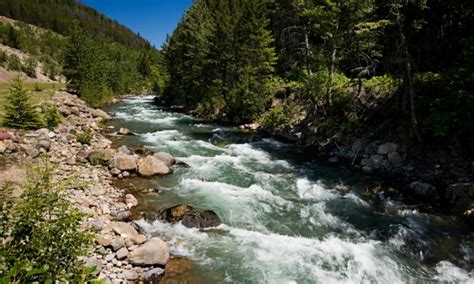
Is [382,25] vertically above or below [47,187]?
above

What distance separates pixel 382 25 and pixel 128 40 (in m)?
163

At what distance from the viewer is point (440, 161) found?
1438 centimetres

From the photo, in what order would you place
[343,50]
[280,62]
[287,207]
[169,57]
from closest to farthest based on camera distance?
[287,207] → [343,50] → [280,62] → [169,57]

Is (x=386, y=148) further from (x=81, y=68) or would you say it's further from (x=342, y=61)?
(x=81, y=68)

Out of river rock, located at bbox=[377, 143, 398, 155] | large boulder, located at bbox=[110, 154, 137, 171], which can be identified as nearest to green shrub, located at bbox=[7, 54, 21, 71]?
large boulder, located at bbox=[110, 154, 137, 171]

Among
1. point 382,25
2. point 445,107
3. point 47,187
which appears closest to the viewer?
point 47,187

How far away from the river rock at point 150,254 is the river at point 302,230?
26.9 inches

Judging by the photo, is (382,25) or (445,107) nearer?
(445,107)

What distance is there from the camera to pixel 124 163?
15.1 meters

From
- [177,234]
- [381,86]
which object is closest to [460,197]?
[381,86]

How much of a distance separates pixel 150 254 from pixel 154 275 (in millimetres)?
626

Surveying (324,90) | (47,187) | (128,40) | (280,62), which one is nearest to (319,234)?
(47,187)

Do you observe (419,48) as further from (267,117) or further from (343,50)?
(267,117)

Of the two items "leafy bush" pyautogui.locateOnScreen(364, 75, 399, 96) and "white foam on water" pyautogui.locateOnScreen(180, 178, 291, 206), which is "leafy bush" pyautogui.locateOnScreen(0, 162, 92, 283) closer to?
"white foam on water" pyautogui.locateOnScreen(180, 178, 291, 206)
